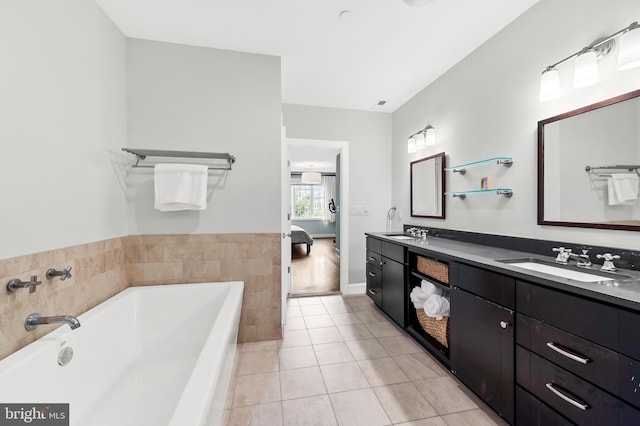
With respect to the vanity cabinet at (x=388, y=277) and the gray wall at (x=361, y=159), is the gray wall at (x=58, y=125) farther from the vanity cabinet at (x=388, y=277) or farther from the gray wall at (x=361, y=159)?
the vanity cabinet at (x=388, y=277)

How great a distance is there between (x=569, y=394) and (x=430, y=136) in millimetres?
2455

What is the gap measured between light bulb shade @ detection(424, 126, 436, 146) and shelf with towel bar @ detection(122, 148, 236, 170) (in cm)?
212

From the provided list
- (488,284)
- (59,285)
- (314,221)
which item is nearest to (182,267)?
(59,285)

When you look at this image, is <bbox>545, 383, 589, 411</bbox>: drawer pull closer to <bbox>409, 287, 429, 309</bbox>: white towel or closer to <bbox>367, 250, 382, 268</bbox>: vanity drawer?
<bbox>409, 287, 429, 309</bbox>: white towel

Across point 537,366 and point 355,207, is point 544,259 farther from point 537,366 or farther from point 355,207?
point 355,207

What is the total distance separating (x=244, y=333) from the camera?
237 centimetres

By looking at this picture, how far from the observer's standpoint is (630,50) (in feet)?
4.17

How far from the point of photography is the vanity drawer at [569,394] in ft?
3.17

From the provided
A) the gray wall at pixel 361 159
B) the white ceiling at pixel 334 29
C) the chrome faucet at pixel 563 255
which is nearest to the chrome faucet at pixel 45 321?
the white ceiling at pixel 334 29

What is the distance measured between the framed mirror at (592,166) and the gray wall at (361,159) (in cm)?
206

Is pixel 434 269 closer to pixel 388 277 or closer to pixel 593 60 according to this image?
pixel 388 277

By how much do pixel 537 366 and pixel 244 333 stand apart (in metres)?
2.09

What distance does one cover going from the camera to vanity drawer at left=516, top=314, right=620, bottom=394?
3.22ft

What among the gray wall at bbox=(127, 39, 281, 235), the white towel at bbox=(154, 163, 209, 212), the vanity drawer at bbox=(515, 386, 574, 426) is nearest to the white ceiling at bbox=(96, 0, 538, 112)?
the gray wall at bbox=(127, 39, 281, 235)
